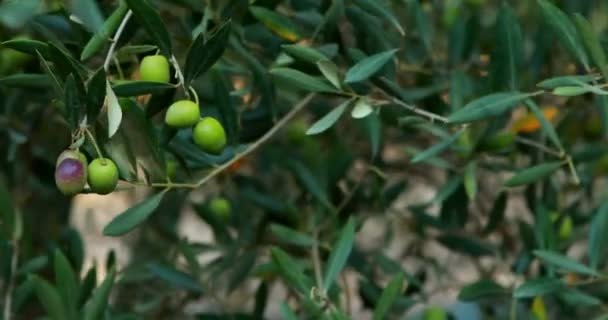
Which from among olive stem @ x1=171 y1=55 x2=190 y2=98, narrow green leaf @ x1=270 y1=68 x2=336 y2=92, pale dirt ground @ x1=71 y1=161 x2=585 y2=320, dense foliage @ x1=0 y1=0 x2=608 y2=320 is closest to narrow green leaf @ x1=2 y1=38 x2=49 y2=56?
dense foliage @ x1=0 y1=0 x2=608 y2=320

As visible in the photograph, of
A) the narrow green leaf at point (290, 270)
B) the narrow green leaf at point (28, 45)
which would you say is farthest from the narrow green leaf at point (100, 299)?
the narrow green leaf at point (28, 45)

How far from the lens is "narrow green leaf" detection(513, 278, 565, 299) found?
3.71 ft

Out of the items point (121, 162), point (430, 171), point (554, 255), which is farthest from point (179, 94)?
point (430, 171)

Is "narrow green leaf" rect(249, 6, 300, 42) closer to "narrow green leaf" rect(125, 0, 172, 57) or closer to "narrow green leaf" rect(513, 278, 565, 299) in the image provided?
"narrow green leaf" rect(125, 0, 172, 57)

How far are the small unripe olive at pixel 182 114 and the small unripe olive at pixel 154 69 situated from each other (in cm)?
3

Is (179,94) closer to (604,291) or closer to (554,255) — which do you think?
(554,255)

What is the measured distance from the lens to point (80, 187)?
828 mm

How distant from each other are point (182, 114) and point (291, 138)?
68 cm

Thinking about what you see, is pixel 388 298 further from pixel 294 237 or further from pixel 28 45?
pixel 28 45

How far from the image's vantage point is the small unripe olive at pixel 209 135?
2.95ft

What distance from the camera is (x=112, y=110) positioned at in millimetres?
847

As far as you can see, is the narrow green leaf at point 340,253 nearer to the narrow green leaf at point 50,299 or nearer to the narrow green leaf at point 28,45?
the narrow green leaf at point 50,299

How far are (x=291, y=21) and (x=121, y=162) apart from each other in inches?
12.3

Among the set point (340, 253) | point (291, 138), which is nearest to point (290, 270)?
point (340, 253)
